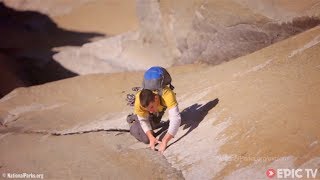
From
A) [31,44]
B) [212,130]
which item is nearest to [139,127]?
[212,130]

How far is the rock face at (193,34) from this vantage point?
6.19 m

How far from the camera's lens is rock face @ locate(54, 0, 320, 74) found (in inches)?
244

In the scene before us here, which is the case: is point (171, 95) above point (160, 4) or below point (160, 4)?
below

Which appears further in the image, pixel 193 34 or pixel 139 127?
pixel 193 34

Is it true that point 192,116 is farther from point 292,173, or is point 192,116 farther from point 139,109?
point 292,173

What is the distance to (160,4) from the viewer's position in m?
8.12

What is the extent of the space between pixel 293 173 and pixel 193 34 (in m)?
4.53

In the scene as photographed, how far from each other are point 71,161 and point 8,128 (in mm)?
2098

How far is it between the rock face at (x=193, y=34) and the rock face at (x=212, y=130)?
2.03ft

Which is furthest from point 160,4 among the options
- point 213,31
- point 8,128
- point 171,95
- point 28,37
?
point 28,37

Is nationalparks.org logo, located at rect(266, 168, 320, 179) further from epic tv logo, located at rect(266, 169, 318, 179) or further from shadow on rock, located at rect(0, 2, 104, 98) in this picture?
shadow on rock, located at rect(0, 2, 104, 98)

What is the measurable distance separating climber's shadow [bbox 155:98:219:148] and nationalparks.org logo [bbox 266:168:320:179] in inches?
46.1

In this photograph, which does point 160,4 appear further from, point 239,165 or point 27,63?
point 239,165

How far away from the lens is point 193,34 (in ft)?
24.2
